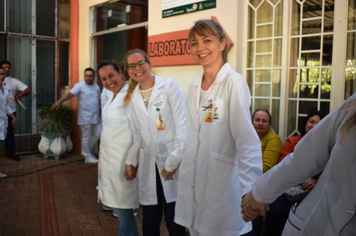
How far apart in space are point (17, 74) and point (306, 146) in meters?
8.20

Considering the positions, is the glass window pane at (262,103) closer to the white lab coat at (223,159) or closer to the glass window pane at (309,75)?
the glass window pane at (309,75)

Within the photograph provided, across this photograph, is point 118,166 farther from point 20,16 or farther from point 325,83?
point 20,16

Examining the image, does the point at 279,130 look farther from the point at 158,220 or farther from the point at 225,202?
the point at 225,202

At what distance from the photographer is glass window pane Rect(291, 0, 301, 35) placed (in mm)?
4047

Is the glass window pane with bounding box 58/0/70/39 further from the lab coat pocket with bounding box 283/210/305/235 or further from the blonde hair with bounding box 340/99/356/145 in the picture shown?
the blonde hair with bounding box 340/99/356/145

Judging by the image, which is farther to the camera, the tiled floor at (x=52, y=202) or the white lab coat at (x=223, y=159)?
the tiled floor at (x=52, y=202)

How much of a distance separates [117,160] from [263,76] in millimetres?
2301

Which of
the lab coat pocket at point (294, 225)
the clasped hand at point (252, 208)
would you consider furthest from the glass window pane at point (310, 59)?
the lab coat pocket at point (294, 225)

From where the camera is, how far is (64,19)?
8500 millimetres

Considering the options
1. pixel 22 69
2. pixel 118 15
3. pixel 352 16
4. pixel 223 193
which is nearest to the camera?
pixel 223 193

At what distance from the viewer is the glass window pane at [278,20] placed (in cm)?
416

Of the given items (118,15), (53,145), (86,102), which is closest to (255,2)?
(118,15)

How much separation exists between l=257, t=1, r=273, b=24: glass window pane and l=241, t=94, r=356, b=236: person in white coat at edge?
3.15 meters

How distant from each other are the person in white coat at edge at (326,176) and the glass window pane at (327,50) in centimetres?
270
